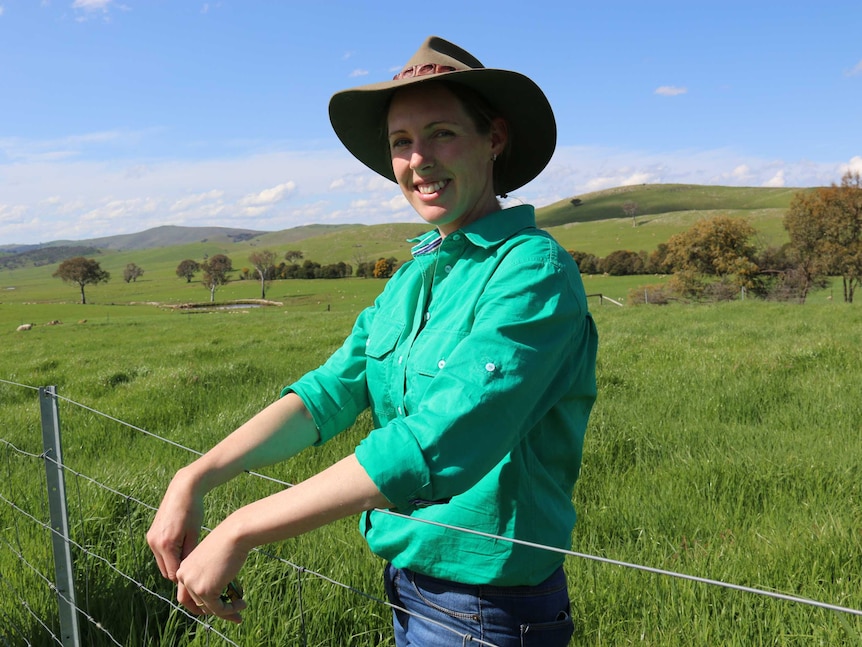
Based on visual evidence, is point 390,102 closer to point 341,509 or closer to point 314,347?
point 341,509

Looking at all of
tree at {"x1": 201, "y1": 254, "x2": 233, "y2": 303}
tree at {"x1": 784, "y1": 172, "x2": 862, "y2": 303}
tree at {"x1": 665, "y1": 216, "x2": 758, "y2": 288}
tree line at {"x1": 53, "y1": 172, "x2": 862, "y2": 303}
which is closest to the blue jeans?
tree line at {"x1": 53, "y1": 172, "x2": 862, "y2": 303}

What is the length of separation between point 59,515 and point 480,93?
7.51 ft

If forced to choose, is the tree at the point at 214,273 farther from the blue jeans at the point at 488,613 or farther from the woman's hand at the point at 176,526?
the blue jeans at the point at 488,613

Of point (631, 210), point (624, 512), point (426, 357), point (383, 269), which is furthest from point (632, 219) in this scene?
point (426, 357)

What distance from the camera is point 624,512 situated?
4207mm

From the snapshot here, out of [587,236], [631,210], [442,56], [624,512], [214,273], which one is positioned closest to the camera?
[442,56]

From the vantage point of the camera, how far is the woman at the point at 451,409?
1337 millimetres

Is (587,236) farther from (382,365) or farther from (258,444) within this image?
(258,444)

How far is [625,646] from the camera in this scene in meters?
2.96

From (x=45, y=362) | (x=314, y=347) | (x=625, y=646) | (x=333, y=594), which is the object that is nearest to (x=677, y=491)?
(x=625, y=646)

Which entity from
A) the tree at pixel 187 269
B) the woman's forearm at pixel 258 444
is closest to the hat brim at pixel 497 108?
the woman's forearm at pixel 258 444

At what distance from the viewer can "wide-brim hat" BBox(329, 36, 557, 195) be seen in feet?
6.00

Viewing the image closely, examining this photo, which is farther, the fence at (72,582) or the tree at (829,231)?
the tree at (829,231)

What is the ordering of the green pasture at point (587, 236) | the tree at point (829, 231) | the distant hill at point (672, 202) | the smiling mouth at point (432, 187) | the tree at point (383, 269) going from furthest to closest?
the distant hill at point (672, 202)
the tree at point (383, 269)
the green pasture at point (587, 236)
the tree at point (829, 231)
the smiling mouth at point (432, 187)
